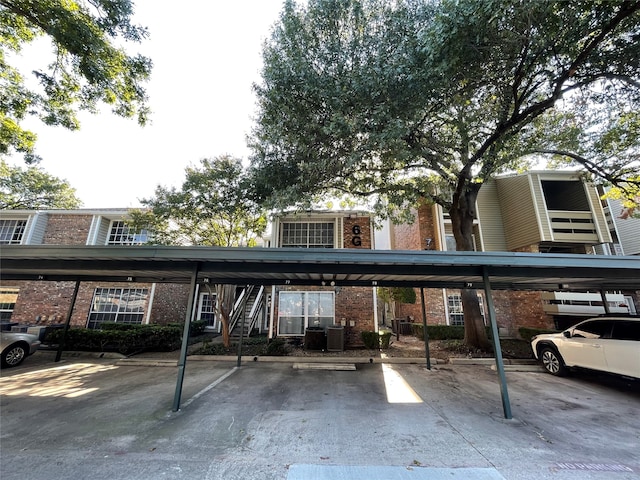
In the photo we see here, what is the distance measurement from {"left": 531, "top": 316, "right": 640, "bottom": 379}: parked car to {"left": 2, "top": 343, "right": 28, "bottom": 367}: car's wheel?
621 inches

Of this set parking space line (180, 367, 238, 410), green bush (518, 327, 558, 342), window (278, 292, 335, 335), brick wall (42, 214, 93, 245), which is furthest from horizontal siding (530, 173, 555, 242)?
brick wall (42, 214, 93, 245)

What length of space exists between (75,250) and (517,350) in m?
13.4

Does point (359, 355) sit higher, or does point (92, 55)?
point (92, 55)

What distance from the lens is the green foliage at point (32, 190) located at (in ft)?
60.6

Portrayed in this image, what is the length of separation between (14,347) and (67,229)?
7.68m

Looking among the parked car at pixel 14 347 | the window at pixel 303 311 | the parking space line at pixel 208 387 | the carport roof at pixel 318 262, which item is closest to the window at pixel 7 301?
the parked car at pixel 14 347

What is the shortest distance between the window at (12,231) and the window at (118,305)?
5.30 m

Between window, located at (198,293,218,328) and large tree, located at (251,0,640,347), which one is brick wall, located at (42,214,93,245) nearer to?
window, located at (198,293,218,328)

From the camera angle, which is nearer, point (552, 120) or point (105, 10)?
point (105, 10)

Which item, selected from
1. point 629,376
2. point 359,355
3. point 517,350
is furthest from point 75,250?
point 517,350

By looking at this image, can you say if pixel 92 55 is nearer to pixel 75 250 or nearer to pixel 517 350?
pixel 75 250

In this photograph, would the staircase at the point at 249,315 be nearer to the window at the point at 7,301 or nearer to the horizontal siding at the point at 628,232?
the window at the point at 7,301

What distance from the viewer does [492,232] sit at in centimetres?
1396

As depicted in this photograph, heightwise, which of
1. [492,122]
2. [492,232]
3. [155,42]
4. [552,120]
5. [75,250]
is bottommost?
[75,250]
